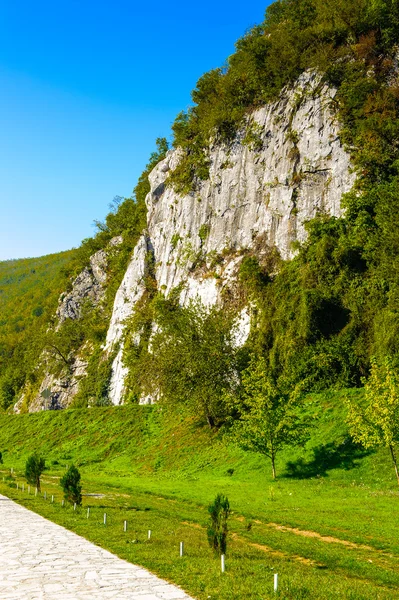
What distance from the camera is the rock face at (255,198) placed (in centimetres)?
5522

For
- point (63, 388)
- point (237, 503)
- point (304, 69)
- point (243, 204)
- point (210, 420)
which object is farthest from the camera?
point (63, 388)

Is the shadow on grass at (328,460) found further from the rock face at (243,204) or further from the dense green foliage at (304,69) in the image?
the dense green foliage at (304,69)

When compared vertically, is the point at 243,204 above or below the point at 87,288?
above

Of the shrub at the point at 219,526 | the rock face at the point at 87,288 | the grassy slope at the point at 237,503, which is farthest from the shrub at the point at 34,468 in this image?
the rock face at the point at 87,288

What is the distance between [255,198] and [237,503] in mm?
42562

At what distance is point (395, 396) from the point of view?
29844mm

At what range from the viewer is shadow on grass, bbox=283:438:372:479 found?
33.3 m

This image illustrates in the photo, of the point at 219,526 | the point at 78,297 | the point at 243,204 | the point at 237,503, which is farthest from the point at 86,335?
the point at 219,526

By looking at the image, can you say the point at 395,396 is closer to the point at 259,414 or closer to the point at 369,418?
the point at 369,418

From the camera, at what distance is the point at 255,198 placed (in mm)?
61719

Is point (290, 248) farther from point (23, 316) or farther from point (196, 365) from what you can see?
point (23, 316)

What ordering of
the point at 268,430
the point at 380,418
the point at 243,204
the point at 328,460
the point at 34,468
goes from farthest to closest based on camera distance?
the point at 243,204 < the point at 328,460 < the point at 268,430 < the point at 34,468 < the point at 380,418

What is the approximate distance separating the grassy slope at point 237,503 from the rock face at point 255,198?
1403 cm

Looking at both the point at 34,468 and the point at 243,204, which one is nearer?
the point at 34,468
